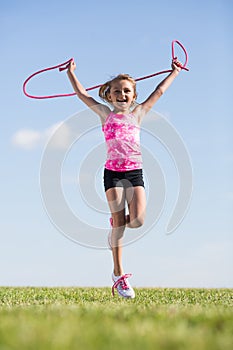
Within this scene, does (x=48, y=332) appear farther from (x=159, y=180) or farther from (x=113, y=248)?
(x=159, y=180)

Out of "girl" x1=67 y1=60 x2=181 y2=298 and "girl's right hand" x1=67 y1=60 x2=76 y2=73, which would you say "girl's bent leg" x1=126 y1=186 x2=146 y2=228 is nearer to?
"girl" x1=67 y1=60 x2=181 y2=298

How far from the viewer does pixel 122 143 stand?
248 inches

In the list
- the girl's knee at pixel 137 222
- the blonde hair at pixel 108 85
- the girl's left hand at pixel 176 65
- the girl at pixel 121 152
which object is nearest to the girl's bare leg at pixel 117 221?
the girl at pixel 121 152

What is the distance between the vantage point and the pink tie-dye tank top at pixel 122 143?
6270 mm

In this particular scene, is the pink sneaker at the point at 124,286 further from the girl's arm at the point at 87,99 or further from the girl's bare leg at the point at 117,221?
the girl's arm at the point at 87,99

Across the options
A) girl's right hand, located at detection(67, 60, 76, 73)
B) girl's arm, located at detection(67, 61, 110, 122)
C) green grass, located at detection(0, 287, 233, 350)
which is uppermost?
girl's right hand, located at detection(67, 60, 76, 73)

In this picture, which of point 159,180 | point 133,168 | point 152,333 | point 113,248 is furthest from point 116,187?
point 152,333

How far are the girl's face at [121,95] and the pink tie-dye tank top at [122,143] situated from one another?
0.44 feet

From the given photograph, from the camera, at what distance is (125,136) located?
6355mm

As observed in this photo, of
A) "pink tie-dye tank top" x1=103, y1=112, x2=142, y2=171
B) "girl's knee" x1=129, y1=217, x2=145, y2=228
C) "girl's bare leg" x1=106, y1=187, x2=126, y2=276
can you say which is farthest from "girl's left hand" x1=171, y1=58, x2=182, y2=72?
"girl's knee" x1=129, y1=217, x2=145, y2=228

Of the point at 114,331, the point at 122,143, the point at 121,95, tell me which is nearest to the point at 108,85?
the point at 121,95

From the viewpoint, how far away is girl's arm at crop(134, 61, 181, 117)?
670cm

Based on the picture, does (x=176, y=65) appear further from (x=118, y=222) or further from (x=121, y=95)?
(x=118, y=222)

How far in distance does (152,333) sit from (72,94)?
454 cm
